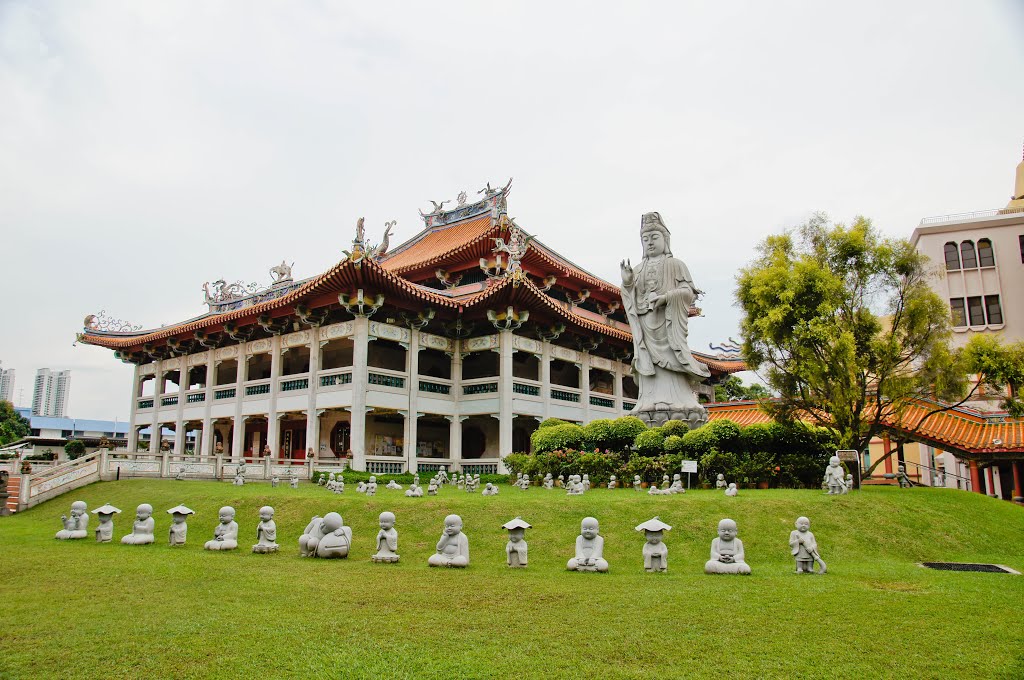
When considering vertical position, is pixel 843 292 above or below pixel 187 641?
above

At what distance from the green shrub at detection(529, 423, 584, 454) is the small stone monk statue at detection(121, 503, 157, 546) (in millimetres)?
11628

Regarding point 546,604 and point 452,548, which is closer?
point 546,604

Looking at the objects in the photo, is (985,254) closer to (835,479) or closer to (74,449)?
(835,479)

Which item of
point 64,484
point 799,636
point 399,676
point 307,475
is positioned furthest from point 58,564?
point 307,475

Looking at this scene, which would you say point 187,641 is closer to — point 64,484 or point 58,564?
point 58,564

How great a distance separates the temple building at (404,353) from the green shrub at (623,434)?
9059 millimetres

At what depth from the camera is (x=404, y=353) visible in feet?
111

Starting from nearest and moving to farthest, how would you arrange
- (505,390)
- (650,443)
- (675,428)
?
(650,443) < (675,428) < (505,390)

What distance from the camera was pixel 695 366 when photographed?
22797 mm

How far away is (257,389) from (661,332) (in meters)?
19.4

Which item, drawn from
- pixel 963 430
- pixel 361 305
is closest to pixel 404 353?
pixel 361 305

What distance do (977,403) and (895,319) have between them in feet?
59.2

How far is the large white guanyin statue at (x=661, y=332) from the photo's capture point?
22.5 metres

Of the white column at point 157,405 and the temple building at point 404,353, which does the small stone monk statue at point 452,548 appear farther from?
the white column at point 157,405
